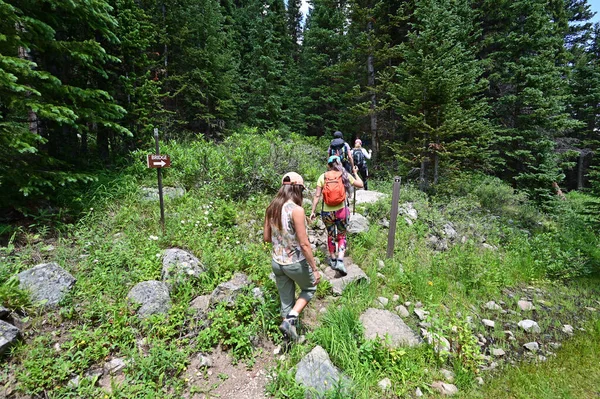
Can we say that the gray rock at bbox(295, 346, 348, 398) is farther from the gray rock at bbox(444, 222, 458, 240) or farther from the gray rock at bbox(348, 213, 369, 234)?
the gray rock at bbox(444, 222, 458, 240)

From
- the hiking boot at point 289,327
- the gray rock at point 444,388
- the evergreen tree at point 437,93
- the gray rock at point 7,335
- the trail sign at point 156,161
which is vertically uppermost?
the evergreen tree at point 437,93

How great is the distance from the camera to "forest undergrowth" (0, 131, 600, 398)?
290 cm

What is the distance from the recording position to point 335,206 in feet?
14.6

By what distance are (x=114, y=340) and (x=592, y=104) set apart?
3268cm

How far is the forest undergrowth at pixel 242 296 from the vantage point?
290 cm

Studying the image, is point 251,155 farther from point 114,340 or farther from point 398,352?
point 398,352

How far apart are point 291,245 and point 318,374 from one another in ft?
4.55

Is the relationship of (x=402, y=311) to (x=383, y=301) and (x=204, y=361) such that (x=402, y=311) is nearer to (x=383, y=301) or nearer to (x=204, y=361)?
(x=383, y=301)

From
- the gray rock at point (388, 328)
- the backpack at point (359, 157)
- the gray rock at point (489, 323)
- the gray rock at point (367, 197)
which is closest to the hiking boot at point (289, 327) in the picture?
the gray rock at point (388, 328)

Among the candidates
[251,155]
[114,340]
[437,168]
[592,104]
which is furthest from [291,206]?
[592,104]

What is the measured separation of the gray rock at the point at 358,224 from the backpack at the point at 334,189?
6.19 feet

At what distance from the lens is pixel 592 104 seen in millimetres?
21094

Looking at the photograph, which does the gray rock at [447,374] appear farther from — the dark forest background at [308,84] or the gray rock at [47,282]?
the dark forest background at [308,84]

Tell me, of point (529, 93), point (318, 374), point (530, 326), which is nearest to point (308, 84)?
point (529, 93)
